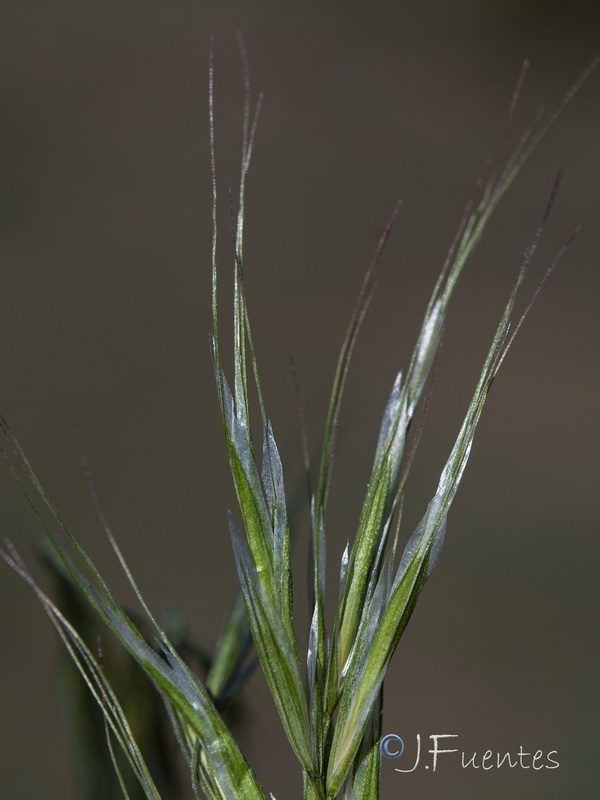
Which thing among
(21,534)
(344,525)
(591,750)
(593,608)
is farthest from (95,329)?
(591,750)

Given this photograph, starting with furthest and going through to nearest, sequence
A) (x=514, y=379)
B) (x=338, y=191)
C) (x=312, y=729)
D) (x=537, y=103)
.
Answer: (x=537, y=103) < (x=338, y=191) < (x=514, y=379) < (x=312, y=729)

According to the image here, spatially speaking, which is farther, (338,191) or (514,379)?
(338,191)

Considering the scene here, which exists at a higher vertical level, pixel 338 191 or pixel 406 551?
pixel 338 191

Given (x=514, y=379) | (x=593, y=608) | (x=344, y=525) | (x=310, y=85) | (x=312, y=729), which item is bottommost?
(x=312, y=729)

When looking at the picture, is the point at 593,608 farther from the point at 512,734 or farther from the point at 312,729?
the point at 312,729

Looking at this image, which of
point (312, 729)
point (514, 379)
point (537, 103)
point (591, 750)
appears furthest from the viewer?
point (537, 103)

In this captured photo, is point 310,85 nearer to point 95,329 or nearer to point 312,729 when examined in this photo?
point 95,329
